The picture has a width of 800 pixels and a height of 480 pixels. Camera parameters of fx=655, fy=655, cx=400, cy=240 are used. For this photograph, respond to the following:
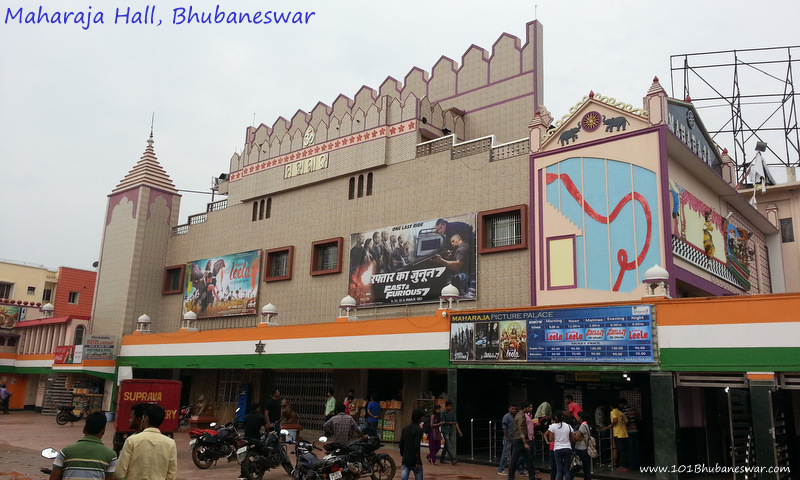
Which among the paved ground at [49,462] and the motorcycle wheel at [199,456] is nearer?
the paved ground at [49,462]

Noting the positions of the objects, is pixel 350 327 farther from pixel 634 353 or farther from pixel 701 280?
pixel 701 280

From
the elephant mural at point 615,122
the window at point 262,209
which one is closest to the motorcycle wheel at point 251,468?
the elephant mural at point 615,122

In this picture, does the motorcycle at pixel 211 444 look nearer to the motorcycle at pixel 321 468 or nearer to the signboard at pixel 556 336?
the motorcycle at pixel 321 468

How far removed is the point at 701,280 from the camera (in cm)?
1925

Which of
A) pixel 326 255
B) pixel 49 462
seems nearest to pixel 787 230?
pixel 326 255

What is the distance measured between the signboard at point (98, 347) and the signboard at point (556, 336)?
18620 millimetres

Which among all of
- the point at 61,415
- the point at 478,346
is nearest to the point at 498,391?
the point at 478,346

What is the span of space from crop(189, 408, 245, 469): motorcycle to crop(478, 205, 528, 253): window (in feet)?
31.3

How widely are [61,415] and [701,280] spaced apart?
24487mm

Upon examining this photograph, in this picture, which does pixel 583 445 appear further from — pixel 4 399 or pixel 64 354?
pixel 4 399

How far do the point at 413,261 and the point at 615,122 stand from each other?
7945 mm

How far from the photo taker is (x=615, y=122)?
1852 cm

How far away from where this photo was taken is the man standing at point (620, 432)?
15531mm

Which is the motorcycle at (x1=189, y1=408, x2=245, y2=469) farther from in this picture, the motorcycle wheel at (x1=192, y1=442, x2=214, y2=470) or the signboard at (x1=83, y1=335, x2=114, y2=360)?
the signboard at (x1=83, y1=335, x2=114, y2=360)
